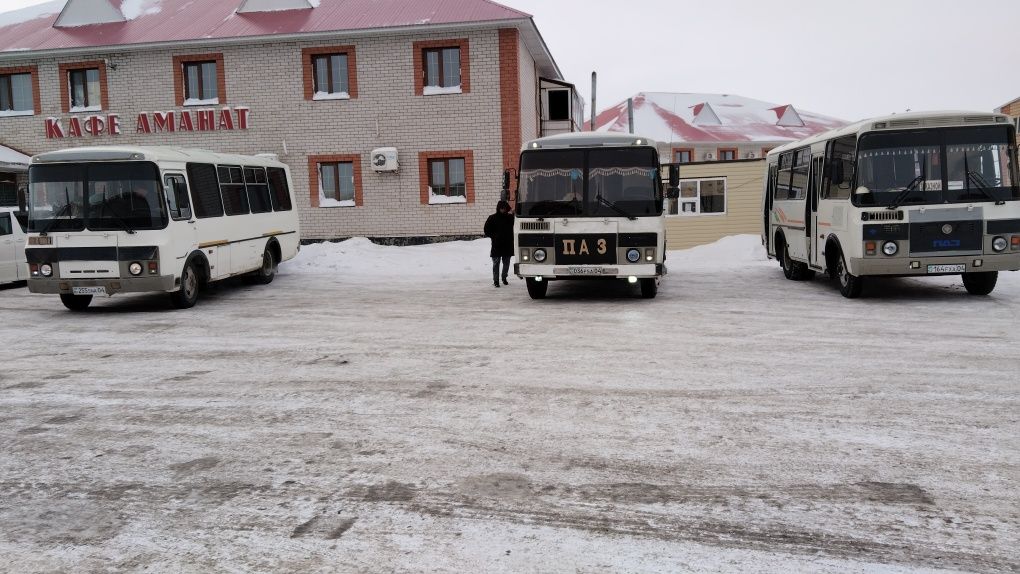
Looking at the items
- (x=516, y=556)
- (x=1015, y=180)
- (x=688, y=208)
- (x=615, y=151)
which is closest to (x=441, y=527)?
(x=516, y=556)

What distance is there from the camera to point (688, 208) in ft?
90.2

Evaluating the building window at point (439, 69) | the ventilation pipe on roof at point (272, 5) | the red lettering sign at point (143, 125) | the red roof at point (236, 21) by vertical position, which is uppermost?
the ventilation pipe on roof at point (272, 5)

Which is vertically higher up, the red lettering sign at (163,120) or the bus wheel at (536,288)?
the red lettering sign at (163,120)

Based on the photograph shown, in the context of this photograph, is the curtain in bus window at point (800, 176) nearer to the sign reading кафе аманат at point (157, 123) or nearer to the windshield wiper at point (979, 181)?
Answer: the windshield wiper at point (979, 181)

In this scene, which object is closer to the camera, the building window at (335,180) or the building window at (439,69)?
the building window at (439,69)

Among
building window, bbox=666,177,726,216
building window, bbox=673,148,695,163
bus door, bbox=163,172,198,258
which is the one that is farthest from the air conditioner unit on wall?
building window, bbox=673,148,695,163

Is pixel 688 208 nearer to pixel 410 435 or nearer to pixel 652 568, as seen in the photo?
pixel 410 435

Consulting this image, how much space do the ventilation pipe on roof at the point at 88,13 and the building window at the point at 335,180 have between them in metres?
9.01

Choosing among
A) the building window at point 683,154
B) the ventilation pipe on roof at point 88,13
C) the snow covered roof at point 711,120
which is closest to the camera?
the ventilation pipe on roof at point 88,13

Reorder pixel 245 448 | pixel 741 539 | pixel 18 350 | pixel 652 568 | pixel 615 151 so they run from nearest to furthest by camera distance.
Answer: pixel 652 568 < pixel 741 539 < pixel 245 448 < pixel 18 350 < pixel 615 151

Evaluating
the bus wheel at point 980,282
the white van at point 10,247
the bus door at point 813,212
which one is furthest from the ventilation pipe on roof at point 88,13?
the bus wheel at point 980,282

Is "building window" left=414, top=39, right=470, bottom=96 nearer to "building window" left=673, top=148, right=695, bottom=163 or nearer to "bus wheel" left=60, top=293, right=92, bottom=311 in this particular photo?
"bus wheel" left=60, top=293, right=92, bottom=311

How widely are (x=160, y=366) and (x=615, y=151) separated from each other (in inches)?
307

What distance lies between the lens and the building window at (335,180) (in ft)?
84.1
